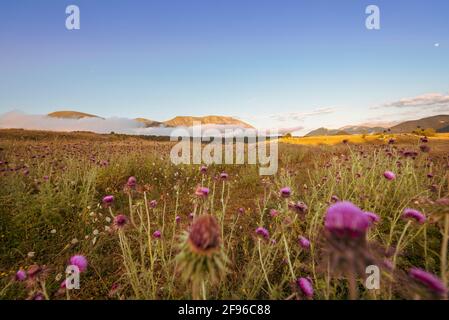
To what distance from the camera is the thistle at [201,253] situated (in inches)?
48.4

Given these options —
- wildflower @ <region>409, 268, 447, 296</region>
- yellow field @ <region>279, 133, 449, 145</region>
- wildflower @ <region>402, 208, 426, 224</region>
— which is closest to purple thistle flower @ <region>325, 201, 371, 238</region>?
wildflower @ <region>409, 268, 447, 296</region>

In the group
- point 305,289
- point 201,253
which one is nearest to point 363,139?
point 305,289

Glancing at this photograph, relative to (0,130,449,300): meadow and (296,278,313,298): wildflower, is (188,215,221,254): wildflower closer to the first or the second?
(0,130,449,300): meadow

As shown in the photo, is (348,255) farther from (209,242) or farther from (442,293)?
(209,242)

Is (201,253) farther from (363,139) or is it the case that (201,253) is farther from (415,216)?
(363,139)

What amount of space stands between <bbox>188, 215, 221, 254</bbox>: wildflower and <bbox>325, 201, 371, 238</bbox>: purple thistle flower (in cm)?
55

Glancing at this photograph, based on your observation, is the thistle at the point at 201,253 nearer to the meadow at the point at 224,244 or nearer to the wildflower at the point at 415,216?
the meadow at the point at 224,244

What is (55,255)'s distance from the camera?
2.73 meters

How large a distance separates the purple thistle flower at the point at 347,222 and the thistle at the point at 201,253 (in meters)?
0.56

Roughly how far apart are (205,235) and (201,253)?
0.39 ft

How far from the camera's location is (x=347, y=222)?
3.34 ft

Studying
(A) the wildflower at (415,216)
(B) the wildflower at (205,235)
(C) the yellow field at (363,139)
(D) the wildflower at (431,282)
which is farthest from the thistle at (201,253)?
(C) the yellow field at (363,139)
